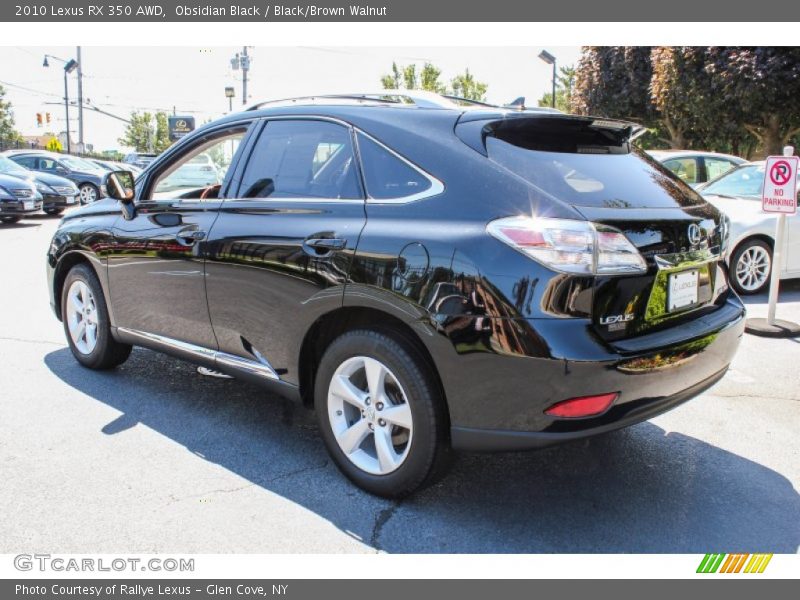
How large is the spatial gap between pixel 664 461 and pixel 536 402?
138 centimetres

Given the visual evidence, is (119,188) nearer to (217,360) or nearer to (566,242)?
Result: (217,360)

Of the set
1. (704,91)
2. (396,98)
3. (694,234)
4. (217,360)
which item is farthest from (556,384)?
(704,91)

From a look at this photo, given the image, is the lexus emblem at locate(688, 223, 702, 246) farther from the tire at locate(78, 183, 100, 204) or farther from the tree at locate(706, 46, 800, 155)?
the tire at locate(78, 183, 100, 204)

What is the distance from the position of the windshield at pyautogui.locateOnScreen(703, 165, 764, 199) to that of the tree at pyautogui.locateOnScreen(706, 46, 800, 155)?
1183 centimetres

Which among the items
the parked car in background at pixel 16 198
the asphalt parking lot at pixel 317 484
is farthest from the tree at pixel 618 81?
the asphalt parking lot at pixel 317 484

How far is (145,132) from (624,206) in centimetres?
10983

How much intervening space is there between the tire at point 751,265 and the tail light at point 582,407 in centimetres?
616

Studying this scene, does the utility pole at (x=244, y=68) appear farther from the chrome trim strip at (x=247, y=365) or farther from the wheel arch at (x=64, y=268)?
the chrome trim strip at (x=247, y=365)

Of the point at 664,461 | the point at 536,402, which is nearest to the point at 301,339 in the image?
the point at 536,402

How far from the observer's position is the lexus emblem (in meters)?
3.09

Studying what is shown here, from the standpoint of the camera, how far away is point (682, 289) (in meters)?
3.04

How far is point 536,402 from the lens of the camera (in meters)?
2.66

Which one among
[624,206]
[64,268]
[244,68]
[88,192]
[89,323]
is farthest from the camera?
[244,68]

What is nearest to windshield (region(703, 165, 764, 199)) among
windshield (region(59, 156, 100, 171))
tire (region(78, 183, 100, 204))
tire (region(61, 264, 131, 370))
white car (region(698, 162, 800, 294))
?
white car (region(698, 162, 800, 294))
